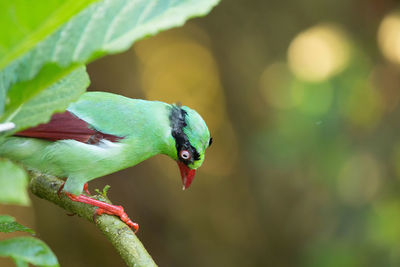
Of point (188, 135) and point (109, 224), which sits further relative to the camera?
point (188, 135)

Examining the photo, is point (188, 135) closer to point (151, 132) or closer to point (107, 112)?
point (151, 132)

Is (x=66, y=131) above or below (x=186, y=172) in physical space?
above

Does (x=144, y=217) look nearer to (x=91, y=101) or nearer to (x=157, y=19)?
(x=91, y=101)

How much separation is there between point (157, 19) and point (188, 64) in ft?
20.9

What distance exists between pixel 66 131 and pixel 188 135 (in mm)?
645

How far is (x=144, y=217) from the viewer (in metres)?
7.01

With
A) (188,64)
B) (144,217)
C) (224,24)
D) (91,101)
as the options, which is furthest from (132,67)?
(91,101)

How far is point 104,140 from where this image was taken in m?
2.80

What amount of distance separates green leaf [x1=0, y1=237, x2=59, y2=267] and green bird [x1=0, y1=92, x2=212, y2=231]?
1.47 m

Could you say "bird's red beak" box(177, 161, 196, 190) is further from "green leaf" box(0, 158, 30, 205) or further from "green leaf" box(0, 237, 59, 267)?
"green leaf" box(0, 158, 30, 205)

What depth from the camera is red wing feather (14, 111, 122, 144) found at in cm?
263

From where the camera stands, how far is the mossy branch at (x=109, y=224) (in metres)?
2.02

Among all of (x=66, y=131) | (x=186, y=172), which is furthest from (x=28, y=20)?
(x=186, y=172)

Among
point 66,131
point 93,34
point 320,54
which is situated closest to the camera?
point 93,34
